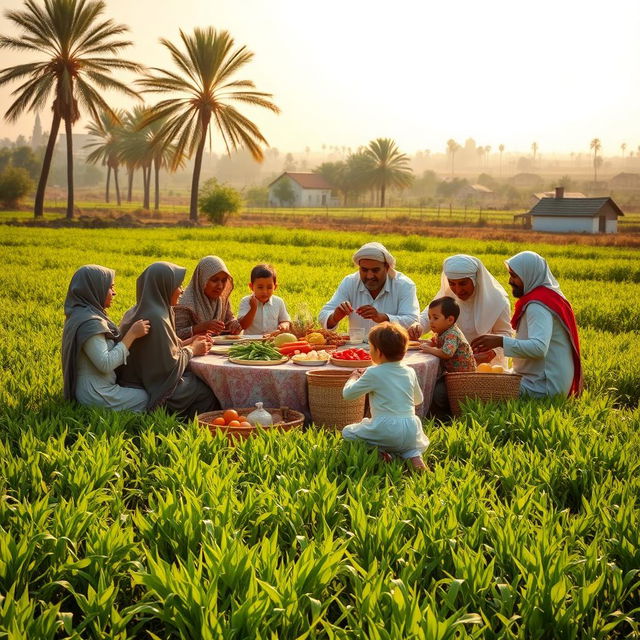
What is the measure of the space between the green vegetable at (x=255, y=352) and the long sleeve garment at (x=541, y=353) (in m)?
1.89

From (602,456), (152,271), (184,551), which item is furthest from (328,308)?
(184,551)

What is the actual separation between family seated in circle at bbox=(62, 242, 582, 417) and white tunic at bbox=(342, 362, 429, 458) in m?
1.20


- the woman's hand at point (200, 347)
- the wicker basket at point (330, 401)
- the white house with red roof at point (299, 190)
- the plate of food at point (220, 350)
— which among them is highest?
the white house with red roof at point (299, 190)

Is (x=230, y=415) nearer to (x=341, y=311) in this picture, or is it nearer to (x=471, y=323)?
(x=341, y=311)

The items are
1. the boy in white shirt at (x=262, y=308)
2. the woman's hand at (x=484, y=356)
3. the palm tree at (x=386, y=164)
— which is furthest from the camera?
the palm tree at (x=386, y=164)

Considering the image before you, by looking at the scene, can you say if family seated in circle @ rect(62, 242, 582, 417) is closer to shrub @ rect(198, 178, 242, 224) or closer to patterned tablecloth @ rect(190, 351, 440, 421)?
patterned tablecloth @ rect(190, 351, 440, 421)

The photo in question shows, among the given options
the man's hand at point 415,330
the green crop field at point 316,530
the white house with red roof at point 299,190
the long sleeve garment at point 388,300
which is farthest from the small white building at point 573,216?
the white house with red roof at point 299,190

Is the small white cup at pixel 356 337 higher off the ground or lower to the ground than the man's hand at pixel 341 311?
lower

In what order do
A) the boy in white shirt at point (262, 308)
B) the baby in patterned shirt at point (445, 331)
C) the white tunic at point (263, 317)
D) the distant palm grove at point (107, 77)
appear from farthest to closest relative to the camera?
the distant palm grove at point (107, 77) < the white tunic at point (263, 317) < the boy in white shirt at point (262, 308) < the baby in patterned shirt at point (445, 331)

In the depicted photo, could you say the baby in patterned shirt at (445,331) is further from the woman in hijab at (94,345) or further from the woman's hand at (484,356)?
the woman in hijab at (94,345)

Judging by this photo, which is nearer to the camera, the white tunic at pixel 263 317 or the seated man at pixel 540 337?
the seated man at pixel 540 337

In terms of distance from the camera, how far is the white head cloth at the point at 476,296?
254 inches

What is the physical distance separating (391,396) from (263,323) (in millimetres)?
2687

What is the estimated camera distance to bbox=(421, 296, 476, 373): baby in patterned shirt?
5879 millimetres
